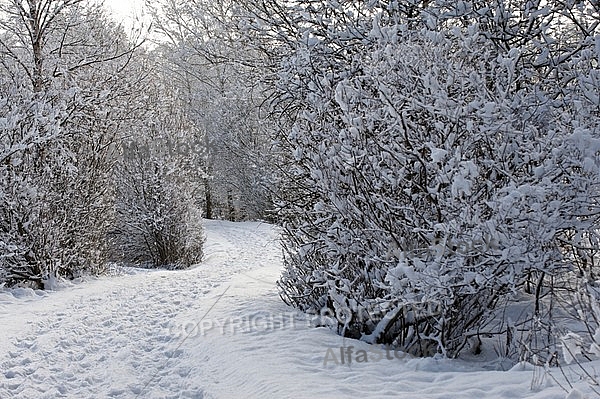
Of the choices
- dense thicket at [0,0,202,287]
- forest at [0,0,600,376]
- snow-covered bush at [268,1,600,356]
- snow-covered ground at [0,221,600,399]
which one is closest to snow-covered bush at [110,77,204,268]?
dense thicket at [0,0,202,287]

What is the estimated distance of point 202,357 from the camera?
5.18 m

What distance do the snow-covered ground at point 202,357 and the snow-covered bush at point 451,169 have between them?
0.61m

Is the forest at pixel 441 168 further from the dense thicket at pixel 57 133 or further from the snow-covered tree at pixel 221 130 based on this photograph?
the snow-covered tree at pixel 221 130

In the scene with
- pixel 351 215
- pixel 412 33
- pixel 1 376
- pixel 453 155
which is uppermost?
pixel 412 33

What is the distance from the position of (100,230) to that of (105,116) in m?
2.57

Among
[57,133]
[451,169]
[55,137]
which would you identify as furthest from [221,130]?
[451,169]

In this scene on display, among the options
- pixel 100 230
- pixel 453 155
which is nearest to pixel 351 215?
pixel 453 155

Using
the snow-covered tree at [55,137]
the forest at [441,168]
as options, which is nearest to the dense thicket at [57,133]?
the snow-covered tree at [55,137]

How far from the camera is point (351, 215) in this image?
4.91m

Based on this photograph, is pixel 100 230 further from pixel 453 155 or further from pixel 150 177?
pixel 453 155

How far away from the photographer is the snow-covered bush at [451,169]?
4.05 metres

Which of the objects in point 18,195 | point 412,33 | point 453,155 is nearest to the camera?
point 453,155

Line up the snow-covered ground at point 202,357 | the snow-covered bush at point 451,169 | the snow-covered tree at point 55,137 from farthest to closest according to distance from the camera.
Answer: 1. the snow-covered tree at point 55,137
2. the snow-covered bush at point 451,169
3. the snow-covered ground at point 202,357

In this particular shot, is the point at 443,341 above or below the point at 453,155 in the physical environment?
below
